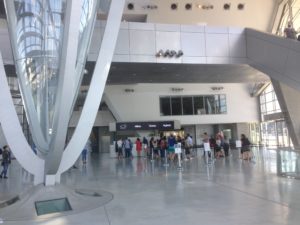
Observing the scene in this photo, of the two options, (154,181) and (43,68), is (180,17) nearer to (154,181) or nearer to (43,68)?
(154,181)

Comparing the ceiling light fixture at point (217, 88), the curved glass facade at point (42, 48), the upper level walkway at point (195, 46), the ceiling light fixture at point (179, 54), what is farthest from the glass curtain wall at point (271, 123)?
the curved glass facade at point (42, 48)

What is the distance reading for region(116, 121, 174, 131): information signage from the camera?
36812 mm

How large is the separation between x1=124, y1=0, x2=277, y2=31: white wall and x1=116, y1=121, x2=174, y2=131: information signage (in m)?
11.0

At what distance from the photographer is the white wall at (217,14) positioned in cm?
3219

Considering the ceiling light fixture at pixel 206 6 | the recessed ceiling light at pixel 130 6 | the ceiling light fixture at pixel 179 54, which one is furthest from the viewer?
the ceiling light fixture at pixel 206 6

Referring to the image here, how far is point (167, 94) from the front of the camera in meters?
40.6

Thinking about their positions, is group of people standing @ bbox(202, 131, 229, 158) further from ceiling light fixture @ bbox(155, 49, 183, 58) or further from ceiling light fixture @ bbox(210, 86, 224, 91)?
ceiling light fixture @ bbox(210, 86, 224, 91)

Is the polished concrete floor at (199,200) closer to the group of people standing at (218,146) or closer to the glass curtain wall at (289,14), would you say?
the group of people standing at (218,146)

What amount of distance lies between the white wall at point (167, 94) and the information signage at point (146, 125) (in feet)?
5.17

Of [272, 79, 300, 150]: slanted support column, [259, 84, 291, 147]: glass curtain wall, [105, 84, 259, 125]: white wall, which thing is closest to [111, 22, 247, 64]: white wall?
[272, 79, 300, 150]: slanted support column

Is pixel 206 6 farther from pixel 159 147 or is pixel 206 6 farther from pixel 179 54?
pixel 159 147

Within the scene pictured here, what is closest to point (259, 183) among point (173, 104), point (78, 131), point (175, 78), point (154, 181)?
point (154, 181)

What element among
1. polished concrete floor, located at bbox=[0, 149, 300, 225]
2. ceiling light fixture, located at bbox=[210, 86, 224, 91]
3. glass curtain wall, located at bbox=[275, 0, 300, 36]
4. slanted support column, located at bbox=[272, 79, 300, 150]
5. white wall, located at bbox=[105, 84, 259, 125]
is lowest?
polished concrete floor, located at bbox=[0, 149, 300, 225]

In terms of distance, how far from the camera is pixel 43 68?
28.6ft
